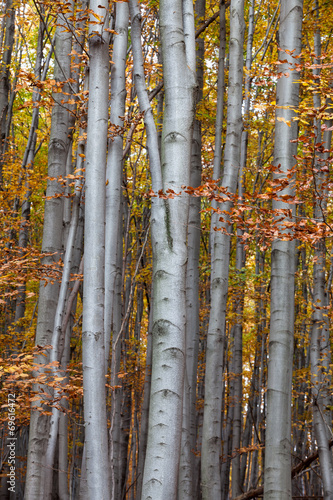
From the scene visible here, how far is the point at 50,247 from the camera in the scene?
477cm

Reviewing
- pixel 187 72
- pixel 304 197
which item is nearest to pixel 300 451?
pixel 304 197

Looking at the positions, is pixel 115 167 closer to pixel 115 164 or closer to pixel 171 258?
pixel 115 164

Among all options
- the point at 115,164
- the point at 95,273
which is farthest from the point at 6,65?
the point at 95,273

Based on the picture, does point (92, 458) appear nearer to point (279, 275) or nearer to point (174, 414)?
point (174, 414)

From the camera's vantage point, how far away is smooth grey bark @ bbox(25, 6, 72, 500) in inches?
167

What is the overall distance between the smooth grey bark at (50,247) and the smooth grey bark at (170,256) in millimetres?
1716

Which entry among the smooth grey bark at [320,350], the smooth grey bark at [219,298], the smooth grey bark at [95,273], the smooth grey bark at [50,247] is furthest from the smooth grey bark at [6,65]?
the smooth grey bark at [320,350]

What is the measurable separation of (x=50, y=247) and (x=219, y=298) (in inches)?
68.5

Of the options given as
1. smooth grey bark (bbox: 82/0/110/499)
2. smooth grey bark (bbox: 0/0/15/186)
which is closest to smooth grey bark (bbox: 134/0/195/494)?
smooth grey bark (bbox: 82/0/110/499)

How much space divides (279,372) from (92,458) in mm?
1614

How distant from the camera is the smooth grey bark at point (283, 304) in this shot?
144 inches

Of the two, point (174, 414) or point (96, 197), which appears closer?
point (174, 414)

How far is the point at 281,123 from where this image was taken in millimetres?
4195

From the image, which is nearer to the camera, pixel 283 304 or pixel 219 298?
pixel 283 304
